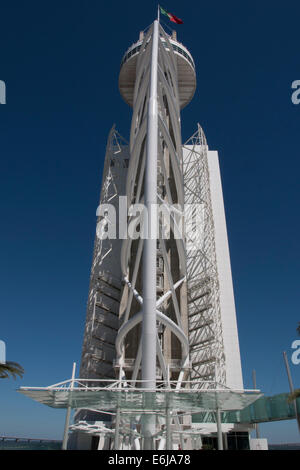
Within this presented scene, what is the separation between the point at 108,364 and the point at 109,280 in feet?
28.1

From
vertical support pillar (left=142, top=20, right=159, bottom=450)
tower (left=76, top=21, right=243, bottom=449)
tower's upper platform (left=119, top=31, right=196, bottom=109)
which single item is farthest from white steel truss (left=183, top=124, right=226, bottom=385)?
vertical support pillar (left=142, top=20, right=159, bottom=450)

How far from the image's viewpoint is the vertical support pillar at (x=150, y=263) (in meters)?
20.8

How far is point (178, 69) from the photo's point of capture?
151 feet

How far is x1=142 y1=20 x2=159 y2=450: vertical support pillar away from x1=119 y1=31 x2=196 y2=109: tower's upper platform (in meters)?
16.8

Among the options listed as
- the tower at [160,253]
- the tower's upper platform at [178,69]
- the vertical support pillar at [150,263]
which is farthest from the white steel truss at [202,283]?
the vertical support pillar at [150,263]

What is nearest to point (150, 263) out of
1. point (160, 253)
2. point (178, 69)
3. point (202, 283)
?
point (160, 253)

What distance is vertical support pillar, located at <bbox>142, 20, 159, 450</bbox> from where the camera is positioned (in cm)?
2077

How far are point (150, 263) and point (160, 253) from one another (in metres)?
12.5

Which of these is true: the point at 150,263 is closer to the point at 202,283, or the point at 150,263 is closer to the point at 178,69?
the point at 202,283

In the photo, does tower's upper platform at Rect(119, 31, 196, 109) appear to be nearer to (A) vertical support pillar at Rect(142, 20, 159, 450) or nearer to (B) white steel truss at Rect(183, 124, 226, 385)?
(B) white steel truss at Rect(183, 124, 226, 385)

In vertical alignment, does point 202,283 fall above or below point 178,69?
below
